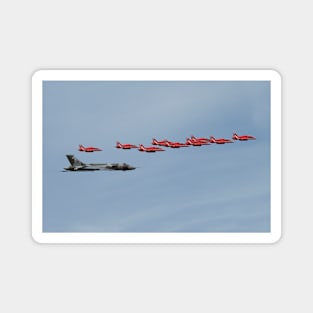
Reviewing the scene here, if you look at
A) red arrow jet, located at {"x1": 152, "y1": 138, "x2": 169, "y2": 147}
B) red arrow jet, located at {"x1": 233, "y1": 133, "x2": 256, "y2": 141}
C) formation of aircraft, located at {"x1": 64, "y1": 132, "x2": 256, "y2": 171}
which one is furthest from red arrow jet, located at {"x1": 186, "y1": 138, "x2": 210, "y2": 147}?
red arrow jet, located at {"x1": 233, "y1": 133, "x2": 256, "y2": 141}

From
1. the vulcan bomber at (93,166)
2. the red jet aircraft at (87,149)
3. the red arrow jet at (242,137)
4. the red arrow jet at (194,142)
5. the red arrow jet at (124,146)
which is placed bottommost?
the vulcan bomber at (93,166)

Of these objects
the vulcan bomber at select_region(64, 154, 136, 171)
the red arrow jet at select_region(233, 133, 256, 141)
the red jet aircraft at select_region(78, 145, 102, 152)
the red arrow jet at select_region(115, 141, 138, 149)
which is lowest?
the vulcan bomber at select_region(64, 154, 136, 171)

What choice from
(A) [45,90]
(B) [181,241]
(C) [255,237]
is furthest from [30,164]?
(C) [255,237]

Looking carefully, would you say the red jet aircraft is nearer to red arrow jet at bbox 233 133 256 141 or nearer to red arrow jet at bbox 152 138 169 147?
red arrow jet at bbox 152 138 169 147

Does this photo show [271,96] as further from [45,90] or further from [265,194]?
[45,90]

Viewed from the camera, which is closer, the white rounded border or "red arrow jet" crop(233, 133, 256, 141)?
the white rounded border

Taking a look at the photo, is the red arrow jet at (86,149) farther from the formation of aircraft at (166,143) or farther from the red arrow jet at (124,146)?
the formation of aircraft at (166,143)

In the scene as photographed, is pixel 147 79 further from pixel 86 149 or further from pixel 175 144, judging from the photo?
pixel 86 149

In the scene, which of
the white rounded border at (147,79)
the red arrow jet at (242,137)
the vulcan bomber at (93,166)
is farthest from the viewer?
the red arrow jet at (242,137)

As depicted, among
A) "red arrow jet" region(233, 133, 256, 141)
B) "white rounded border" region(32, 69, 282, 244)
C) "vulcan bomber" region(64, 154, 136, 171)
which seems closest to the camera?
"white rounded border" region(32, 69, 282, 244)

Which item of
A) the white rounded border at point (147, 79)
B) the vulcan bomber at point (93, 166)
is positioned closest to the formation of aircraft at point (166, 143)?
the vulcan bomber at point (93, 166)
